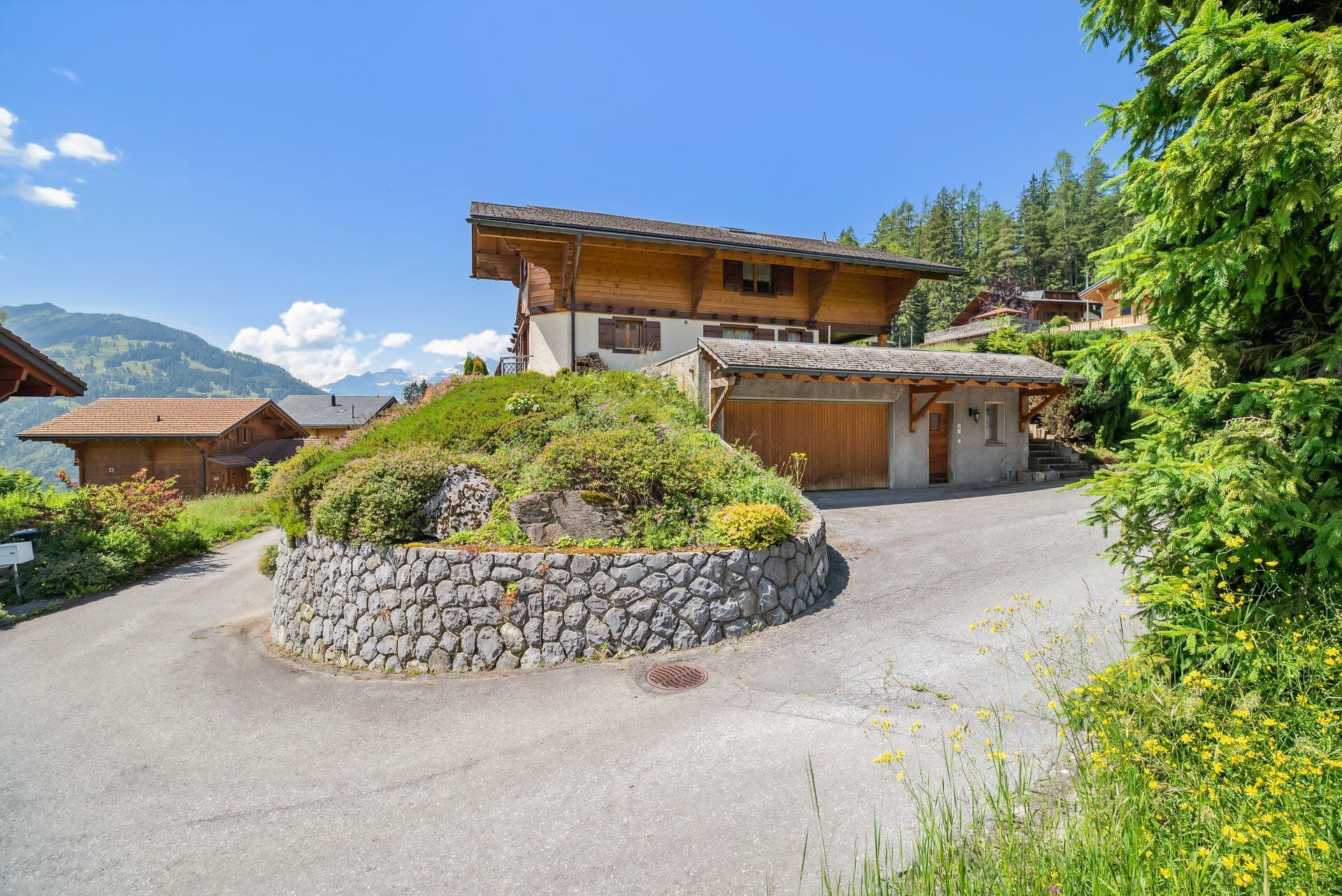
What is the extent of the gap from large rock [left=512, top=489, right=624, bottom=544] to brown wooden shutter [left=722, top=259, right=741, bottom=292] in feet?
45.1

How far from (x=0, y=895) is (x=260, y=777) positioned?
1.36 metres

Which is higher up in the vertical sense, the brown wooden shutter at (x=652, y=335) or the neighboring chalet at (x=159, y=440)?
the brown wooden shutter at (x=652, y=335)

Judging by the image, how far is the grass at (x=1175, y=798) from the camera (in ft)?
7.04

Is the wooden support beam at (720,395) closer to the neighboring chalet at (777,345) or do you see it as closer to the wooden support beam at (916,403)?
the neighboring chalet at (777,345)

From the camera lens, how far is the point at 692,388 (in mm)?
13484

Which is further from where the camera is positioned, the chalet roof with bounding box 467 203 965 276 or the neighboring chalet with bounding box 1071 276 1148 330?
the neighboring chalet with bounding box 1071 276 1148 330

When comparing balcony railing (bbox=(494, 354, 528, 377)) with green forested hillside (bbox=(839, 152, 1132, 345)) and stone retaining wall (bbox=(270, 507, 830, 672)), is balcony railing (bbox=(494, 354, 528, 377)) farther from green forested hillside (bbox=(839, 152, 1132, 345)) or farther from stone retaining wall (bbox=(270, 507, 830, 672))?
green forested hillside (bbox=(839, 152, 1132, 345))

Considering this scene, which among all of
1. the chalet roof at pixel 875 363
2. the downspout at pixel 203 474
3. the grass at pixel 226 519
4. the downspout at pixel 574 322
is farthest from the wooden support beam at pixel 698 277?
the downspout at pixel 203 474

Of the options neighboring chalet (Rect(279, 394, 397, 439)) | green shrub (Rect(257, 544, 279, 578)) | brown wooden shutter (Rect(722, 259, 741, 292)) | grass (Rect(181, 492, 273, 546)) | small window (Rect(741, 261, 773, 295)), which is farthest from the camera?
neighboring chalet (Rect(279, 394, 397, 439))

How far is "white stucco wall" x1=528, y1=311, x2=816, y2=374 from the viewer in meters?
17.4

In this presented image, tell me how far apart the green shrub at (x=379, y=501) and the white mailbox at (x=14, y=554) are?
6330 millimetres

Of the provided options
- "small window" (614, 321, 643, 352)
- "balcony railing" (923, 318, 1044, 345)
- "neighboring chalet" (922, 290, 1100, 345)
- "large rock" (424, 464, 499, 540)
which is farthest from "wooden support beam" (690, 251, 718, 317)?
"neighboring chalet" (922, 290, 1100, 345)

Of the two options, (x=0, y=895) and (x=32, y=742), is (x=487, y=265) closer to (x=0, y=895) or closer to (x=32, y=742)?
(x=32, y=742)

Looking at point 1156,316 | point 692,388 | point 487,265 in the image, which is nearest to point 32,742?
point 1156,316
